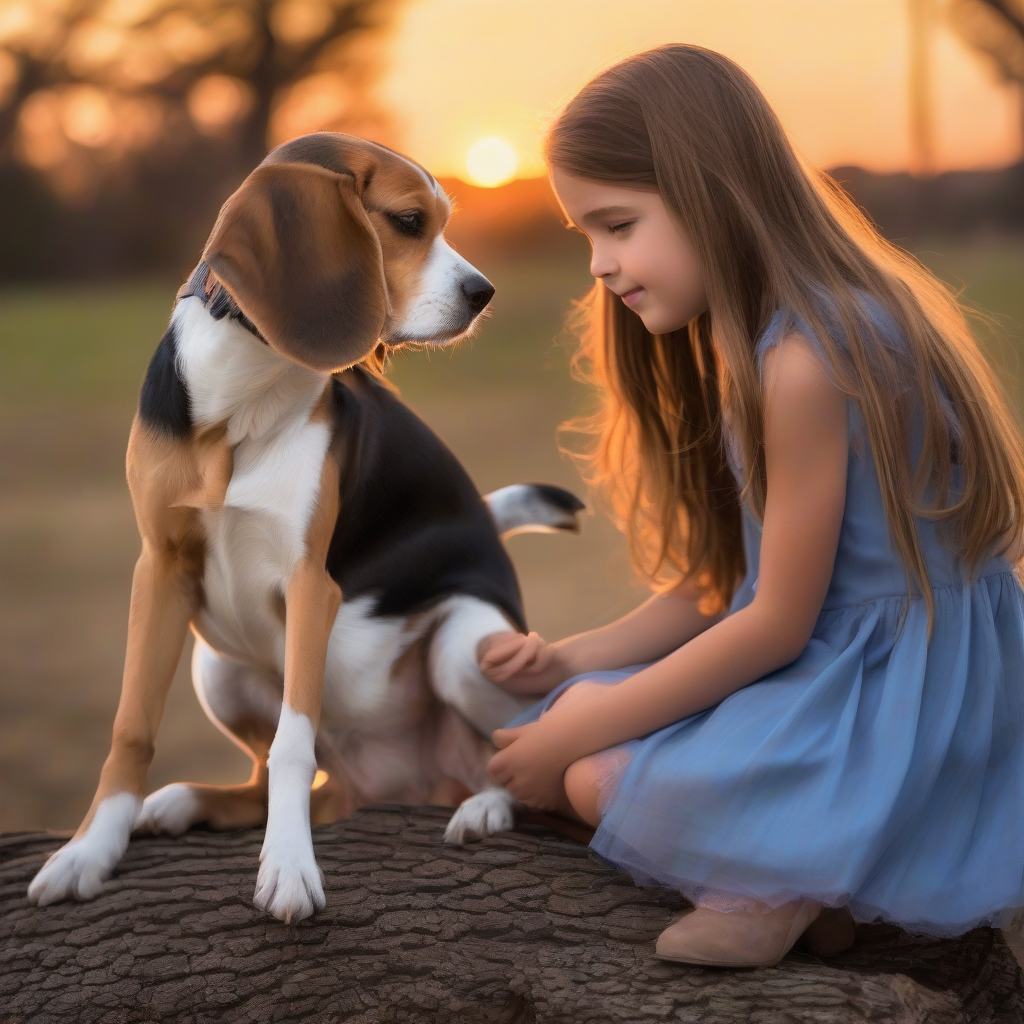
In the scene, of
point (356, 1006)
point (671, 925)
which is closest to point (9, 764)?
point (356, 1006)

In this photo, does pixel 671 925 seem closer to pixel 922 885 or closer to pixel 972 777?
pixel 922 885

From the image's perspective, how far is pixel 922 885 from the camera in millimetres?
1787

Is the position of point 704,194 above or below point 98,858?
above

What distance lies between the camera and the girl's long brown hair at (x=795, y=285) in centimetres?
189

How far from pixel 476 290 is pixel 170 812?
3.84 feet

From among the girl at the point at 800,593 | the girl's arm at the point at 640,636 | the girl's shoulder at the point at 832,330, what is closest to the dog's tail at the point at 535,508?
the girl's arm at the point at 640,636

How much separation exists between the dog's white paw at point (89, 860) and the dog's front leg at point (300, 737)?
0.29 m

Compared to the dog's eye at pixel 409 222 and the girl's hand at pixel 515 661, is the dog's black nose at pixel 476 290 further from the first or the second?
the girl's hand at pixel 515 661

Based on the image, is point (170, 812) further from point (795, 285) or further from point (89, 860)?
point (795, 285)

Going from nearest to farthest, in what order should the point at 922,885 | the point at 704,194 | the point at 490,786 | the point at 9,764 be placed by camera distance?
the point at 922,885 < the point at 704,194 < the point at 490,786 < the point at 9,764

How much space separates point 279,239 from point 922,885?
4.86 feet

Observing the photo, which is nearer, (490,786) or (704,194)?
(704,194)

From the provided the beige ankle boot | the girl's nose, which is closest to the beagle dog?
the girl's nose

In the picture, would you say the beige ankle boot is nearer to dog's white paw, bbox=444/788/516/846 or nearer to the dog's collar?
dog's white paw, bbox=444/788/516/846
